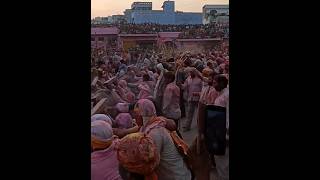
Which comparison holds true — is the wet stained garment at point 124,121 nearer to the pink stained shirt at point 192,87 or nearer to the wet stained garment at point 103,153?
the wet stained garment at point 103,153

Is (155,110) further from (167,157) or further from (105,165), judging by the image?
(105,165)

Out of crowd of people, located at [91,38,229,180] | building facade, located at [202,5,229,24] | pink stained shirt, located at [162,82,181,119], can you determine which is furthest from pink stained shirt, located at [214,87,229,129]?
building facade, located at [202,5,229,24]

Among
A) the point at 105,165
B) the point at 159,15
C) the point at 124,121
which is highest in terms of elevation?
the point at 159,15

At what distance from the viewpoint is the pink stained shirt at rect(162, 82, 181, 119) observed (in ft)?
6.35

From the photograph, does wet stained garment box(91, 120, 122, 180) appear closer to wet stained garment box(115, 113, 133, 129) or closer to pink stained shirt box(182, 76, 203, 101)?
wet stained garment box(115, 113, 133, 129)

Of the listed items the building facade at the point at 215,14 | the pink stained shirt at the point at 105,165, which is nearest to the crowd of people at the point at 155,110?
the pink stained shirt at the point at 105,165

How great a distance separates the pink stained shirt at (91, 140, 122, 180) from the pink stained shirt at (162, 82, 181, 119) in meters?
0.27

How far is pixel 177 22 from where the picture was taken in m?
1.89

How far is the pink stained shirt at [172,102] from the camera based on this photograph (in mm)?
1937

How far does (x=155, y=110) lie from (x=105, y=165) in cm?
33

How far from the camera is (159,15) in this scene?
1.89 metres

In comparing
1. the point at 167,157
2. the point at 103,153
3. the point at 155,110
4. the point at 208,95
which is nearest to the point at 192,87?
the point at 208,95
